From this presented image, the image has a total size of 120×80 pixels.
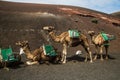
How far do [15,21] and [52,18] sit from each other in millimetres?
4911

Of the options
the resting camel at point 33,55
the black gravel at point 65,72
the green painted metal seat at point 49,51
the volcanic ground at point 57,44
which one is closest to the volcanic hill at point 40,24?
the volcanic ground at point 57,44

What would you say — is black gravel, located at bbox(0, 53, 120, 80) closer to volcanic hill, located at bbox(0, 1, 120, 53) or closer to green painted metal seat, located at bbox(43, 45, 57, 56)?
green painted metal seat, located at bbox(43, 45, 57, 56)

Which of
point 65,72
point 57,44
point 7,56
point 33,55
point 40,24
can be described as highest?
point 40,24

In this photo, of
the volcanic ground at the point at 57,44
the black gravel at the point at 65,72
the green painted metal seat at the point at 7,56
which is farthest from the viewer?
the green painted metal seat at the point at 7,56

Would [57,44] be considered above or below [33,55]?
below

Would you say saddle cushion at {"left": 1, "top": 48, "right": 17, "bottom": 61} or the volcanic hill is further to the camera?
the volcanic hill

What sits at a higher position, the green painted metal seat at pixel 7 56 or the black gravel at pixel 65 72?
the green painted metal seat at pixel 7 56

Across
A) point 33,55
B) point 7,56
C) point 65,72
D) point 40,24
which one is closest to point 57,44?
point 40,24

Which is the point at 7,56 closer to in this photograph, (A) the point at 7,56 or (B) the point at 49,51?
(A) the point at 7,56

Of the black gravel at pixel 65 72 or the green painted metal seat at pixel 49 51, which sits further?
the green painted metal seat at pixel 49 51

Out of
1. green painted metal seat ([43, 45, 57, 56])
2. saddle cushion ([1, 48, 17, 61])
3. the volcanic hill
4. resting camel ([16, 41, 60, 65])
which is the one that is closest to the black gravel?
resting camel ([16, 41, 60, 65])

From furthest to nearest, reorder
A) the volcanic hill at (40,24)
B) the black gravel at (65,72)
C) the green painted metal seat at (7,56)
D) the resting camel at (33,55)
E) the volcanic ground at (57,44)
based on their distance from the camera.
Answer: the volcanic hill at (40,24) → the resting camel at (33,55) → the green painted metal seat at (7,56) → the volcanic ground at (57,44) → the black gravel at (65,72)

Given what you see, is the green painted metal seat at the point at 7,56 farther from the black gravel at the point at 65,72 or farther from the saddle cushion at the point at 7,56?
the black gravel at the point at 65,72

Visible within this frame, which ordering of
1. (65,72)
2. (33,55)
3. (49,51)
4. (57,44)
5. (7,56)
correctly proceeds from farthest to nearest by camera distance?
(57,44), (49,51), (33,55), (7,56), (65,72)
